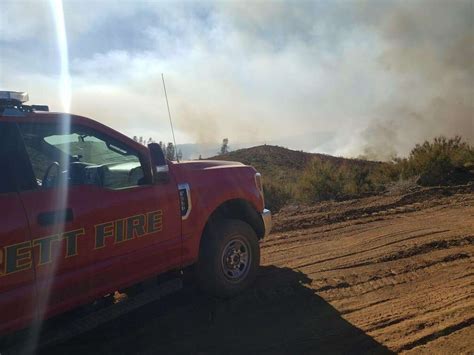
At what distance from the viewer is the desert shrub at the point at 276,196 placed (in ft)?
35.5

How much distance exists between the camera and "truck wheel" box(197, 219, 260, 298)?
14.0 feet

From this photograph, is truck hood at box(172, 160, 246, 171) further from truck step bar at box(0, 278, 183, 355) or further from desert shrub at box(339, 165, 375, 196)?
desert shrub at box(339, 165, 375, 196)

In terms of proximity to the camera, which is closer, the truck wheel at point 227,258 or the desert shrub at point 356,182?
the truck wheel at point 227,258

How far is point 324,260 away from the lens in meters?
5.62

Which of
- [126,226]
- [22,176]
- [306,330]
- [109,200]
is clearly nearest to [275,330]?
[306,330]

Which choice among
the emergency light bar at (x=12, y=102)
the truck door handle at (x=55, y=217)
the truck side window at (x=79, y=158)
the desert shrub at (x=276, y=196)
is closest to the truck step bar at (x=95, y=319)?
the truck door handle at (x=55, y=217)

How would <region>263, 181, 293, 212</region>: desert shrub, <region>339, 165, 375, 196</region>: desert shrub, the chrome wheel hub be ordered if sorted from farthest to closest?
<region>339, 165, 375, 196</region>: desert shrub, <region>263, 181, 293, 212</region>: desert shrub, the chrome wheel hub

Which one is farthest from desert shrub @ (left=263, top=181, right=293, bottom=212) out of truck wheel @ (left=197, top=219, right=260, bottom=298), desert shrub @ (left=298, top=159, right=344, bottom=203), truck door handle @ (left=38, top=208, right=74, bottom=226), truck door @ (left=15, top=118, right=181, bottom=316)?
truck door handle @ (left=38, top=208, right=74, bottom=226)

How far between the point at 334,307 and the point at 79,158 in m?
2.70

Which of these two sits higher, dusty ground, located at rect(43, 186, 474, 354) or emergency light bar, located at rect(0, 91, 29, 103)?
emergency light bar, located at rect(0, 91, 29, 103)

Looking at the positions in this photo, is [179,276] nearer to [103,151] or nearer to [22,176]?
[103,151]

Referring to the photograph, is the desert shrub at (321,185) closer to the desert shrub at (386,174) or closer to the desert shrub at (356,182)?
the desert shrub at (356,182)

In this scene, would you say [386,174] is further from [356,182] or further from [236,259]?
[236,259]

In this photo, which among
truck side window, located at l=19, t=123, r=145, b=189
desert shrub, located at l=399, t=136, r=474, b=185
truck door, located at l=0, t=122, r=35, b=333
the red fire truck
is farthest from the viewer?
desert shrub, located at l=399, t=136, r=474, b=185
